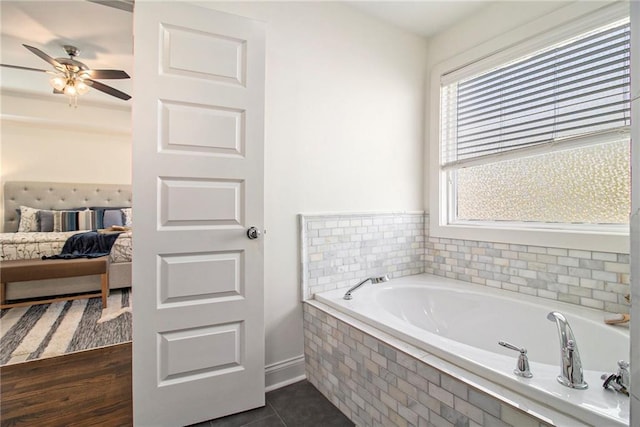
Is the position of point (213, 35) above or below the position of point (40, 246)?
above

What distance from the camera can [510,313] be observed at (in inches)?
76.4

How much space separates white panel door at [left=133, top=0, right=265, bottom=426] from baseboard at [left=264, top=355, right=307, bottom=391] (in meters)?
0.17

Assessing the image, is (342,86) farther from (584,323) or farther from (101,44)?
(101,44)

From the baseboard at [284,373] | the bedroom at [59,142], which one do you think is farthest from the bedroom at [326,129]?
the bedroom at [59,142]

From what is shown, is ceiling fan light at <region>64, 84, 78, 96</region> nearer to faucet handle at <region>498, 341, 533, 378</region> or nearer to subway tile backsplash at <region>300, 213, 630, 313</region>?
subway tile backsplash at <region>300, 213, 630, 313</region>

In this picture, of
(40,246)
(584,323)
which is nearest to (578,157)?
(584,323)

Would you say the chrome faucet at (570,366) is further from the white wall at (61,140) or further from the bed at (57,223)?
the white wall at (61,140)

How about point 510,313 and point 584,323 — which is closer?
point 584,323

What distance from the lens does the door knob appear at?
176 centimetres

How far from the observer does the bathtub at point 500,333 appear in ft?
3.22

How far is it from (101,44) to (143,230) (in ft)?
8.95

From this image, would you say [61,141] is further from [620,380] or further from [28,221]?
[620,380]

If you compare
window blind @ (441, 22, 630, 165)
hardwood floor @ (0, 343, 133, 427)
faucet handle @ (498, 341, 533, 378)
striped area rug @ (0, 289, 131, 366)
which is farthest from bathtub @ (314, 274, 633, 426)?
striped area rug @ (0, 289, 131, 366)

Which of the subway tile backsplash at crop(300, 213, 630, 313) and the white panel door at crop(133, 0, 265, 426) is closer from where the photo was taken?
the white panel door at crop(133, 0, 265, 426)
